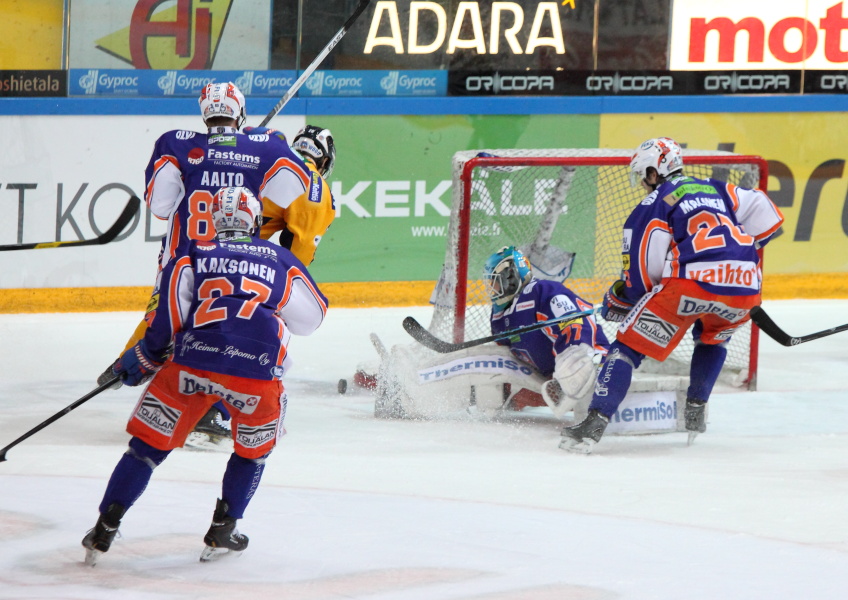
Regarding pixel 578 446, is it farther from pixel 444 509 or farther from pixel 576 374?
pixel 444 509

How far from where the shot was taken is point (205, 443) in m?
4.42

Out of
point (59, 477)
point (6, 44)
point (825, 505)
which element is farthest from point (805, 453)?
point (6, 44)

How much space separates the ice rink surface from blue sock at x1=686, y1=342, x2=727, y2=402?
0.19 meters

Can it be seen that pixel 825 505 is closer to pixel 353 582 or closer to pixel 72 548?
pixel 353 582

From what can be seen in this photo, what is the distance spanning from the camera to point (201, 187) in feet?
14.5

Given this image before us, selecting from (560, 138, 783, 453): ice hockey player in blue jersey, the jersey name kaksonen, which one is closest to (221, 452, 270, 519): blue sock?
the jersey name kaksonen

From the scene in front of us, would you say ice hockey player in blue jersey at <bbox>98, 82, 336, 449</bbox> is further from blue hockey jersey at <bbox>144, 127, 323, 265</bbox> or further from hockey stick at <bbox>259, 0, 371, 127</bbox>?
hockey stick at <bbox>259, 0, 371, 127</bbox>

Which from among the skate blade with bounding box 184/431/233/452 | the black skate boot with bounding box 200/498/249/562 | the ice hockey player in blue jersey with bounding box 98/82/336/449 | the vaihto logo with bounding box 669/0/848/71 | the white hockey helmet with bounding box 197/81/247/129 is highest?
the vaihto logo with bounding box 669/0/848/71

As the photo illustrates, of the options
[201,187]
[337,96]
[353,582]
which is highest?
[337,96]

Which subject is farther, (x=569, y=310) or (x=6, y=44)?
(x=6, y=44)

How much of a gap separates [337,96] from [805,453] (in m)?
3.45

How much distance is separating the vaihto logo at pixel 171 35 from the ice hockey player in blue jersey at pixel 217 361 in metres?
3.87

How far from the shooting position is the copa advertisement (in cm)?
661

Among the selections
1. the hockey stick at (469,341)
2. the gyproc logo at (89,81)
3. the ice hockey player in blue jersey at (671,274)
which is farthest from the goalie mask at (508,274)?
the gyproc logo at (89,81)
